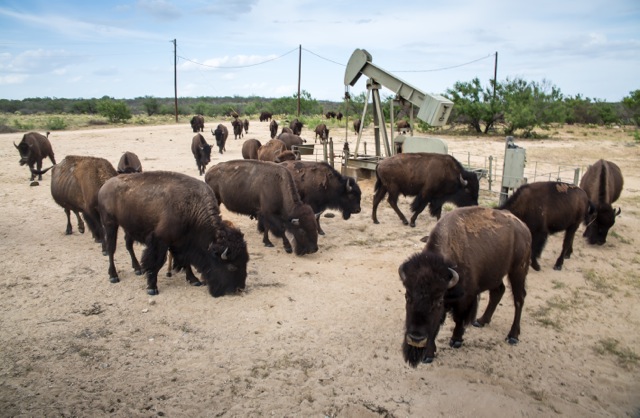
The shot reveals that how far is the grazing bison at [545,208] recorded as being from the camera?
7707 mm

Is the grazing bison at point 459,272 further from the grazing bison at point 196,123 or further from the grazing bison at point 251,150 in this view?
the grazing bison at point 196,123

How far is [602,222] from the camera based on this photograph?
9.02 m

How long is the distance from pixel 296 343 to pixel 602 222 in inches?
281

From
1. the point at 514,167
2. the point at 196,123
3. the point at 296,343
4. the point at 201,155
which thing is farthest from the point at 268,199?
the point at 196,123

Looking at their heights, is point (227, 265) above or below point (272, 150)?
below

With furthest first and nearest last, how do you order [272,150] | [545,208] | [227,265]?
[272,150] < [545,208] < [227,265]

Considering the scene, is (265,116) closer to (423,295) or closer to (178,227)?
(178,227)

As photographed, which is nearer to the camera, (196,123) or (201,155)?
(201,155)

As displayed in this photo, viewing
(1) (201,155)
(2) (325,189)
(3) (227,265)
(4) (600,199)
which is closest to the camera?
(3) (227,265)

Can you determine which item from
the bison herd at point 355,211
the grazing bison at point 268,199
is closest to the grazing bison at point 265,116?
the bison herd at point 355,211

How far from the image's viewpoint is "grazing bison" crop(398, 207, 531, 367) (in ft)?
13.8

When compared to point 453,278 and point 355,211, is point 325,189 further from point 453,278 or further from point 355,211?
point 453,278

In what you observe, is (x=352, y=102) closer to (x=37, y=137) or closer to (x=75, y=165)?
(x=37, y=137)

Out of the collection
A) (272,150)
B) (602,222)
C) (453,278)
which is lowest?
(602,222)
